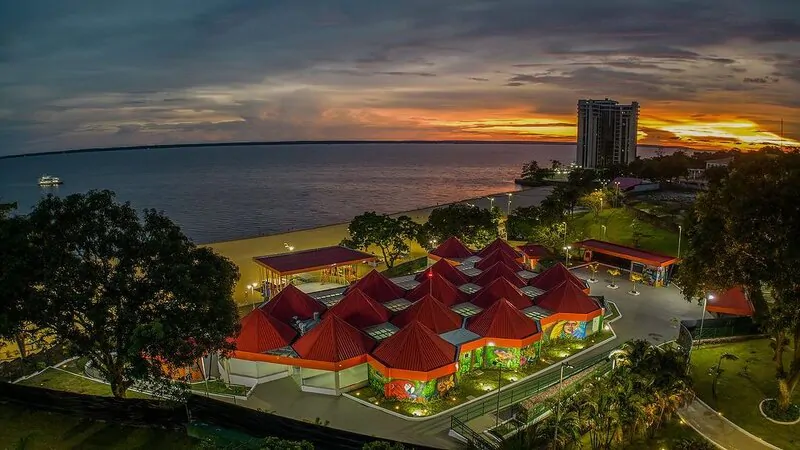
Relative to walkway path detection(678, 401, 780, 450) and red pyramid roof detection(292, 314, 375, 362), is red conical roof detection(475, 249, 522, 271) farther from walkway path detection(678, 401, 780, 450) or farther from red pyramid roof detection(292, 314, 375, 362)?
walkway path detection(678, 401, 780, 450)

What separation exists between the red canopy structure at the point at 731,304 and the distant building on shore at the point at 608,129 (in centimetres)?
13818

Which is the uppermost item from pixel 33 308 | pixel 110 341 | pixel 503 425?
pixel 33 308

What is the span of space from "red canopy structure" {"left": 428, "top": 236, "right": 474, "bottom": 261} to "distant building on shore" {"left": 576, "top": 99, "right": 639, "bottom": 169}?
131m

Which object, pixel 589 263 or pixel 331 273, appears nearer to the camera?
pixel 331 273

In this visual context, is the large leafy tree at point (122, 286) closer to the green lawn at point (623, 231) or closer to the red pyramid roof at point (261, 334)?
the red pyramid roof at point (261, 334)

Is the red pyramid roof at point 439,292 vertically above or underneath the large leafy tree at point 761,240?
underneath

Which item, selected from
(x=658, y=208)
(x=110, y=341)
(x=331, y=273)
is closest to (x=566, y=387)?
(x=110, y=341)

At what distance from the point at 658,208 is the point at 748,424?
146ft

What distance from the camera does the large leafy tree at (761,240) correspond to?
15.7 metres

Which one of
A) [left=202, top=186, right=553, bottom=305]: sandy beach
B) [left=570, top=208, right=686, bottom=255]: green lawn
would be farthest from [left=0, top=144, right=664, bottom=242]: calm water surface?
[left=570, top=208, right=686, bottom=255]: green lawn

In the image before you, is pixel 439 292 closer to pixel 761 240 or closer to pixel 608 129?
pixel 761 240

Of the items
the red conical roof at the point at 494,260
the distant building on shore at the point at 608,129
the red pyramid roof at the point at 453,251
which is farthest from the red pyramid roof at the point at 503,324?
the distant building on shore at the point at 608,129

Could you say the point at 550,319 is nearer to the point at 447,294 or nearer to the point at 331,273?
the point at 447,294

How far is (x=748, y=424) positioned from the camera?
17016 millimetres
